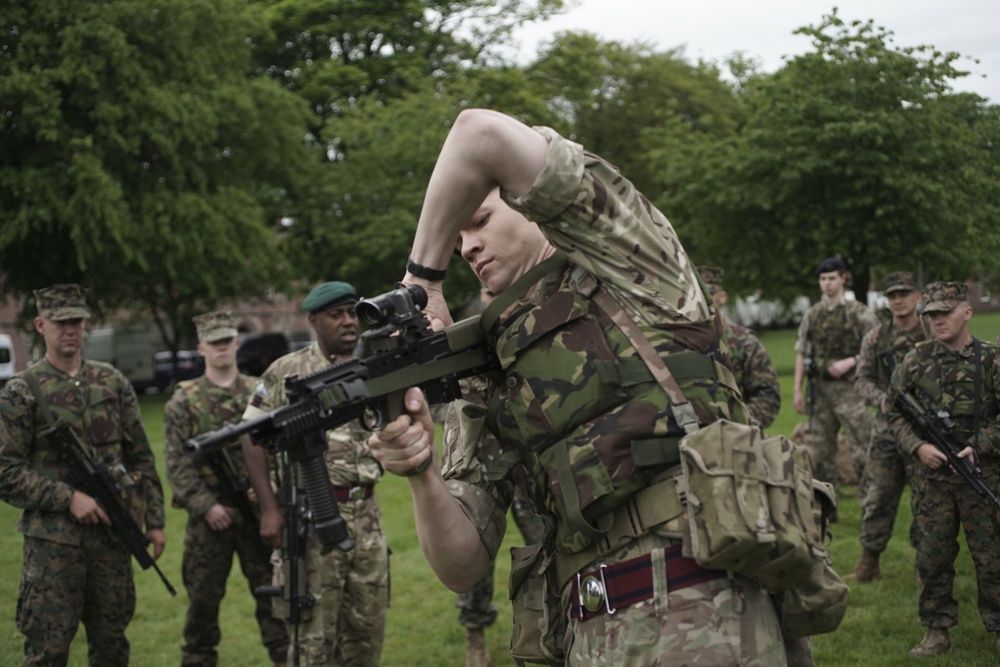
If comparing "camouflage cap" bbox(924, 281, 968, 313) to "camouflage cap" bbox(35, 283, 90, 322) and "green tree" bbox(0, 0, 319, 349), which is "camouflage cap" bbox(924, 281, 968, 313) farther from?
"green tree" bbox(0, 0, 319, 349)

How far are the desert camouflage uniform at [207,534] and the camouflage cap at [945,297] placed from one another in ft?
16.4

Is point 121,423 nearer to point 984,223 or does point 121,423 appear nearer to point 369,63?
point 984,223

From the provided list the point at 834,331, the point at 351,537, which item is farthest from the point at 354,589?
the point at 834,331

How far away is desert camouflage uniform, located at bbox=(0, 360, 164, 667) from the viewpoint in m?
5.82

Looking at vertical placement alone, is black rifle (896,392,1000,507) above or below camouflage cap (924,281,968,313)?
below

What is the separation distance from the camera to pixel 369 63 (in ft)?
112

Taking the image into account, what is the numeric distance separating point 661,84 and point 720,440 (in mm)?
40614

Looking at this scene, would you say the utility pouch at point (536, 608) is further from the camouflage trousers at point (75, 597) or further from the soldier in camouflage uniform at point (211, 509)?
the soldier in camouflage uniform at point (211, 509)

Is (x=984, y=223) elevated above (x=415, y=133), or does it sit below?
below

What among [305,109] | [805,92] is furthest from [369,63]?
[805,92]

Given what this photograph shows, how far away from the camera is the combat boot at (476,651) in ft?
22.3

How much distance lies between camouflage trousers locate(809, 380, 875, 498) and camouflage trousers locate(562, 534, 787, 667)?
841 cm

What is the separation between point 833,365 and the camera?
10430 millimetres

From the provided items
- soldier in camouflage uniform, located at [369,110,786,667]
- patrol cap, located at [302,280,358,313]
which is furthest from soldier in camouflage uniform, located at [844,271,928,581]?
soldier in camouflage uniform, located at [369,110,786,667]
